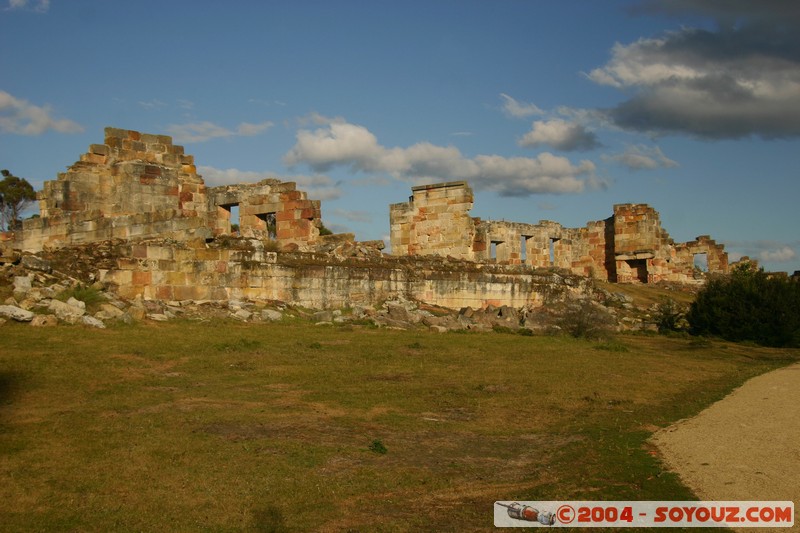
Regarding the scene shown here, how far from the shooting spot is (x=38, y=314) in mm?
13547

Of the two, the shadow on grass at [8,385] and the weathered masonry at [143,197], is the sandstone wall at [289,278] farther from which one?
the shadow on grass at [8,385]

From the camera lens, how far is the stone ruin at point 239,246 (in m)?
17.7

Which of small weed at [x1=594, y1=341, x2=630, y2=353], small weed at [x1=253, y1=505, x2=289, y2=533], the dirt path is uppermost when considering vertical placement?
small weed at [x1=594, y1=341, x2=630, y2=353]

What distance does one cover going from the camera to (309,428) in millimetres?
8836

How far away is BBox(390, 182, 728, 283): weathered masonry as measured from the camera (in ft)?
86.1

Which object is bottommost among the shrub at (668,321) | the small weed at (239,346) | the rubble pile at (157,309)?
the shrub at (668,321)

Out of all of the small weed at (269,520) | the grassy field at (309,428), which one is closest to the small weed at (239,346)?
the grassy field at (309,428)

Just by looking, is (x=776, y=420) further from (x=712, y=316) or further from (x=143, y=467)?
(x=712, y=316)

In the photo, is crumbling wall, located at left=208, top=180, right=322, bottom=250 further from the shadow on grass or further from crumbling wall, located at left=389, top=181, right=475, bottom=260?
the shadow on grass

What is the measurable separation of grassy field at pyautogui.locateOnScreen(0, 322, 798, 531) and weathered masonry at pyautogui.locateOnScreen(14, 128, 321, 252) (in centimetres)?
886

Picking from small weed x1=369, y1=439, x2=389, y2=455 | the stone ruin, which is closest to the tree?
the stone ruin

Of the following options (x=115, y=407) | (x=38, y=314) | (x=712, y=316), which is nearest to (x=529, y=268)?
(x=712, y=316)

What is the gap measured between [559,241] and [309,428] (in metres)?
27.9

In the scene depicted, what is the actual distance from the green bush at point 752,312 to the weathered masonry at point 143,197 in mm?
11138
